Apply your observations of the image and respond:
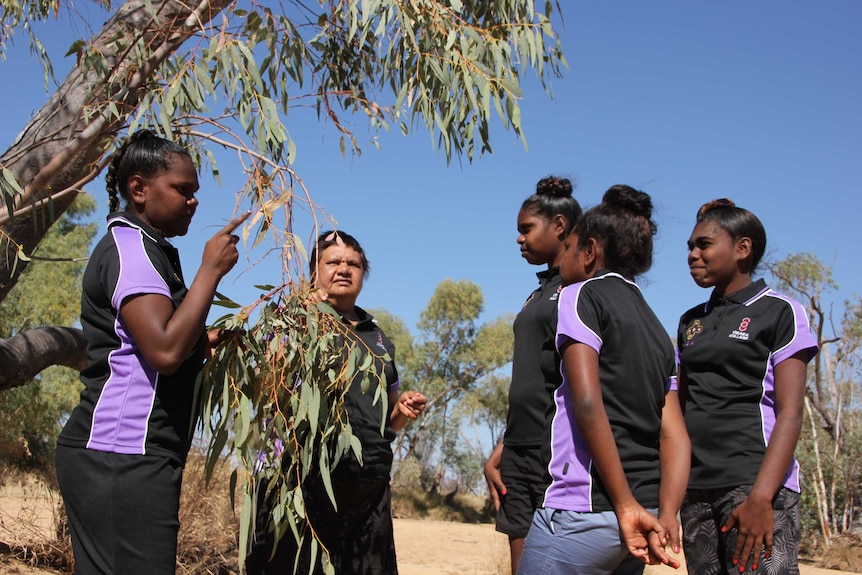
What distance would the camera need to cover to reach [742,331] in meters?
2.84

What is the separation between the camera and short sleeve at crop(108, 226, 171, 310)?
2.06 metres

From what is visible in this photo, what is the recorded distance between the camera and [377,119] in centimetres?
388

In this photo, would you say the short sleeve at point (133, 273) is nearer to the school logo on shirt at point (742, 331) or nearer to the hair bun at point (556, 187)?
the hair bun at point (556, 187)

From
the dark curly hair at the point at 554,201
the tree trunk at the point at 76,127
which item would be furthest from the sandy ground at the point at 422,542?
the dark curly hair at the point at 554,201

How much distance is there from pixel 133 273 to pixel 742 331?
1984mm

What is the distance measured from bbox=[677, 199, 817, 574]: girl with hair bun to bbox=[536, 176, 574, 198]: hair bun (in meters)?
0.54

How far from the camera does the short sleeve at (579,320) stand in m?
2.08

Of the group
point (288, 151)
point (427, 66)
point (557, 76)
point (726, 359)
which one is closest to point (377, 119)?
point (427, 66)

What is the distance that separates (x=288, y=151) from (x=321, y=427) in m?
1.04

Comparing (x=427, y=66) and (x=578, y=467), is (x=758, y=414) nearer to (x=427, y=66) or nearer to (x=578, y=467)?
(x=578, y=467)

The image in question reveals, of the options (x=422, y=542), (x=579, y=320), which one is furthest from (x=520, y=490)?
(x=422, y=542)

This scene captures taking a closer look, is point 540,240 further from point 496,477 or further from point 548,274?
point 496,477

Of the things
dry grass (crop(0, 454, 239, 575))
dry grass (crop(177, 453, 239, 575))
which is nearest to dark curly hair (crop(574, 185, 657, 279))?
dry grass (crop(0, 454, 239, 575))

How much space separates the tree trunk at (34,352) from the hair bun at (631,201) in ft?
9.73
